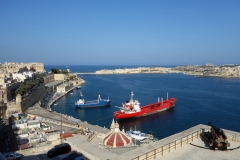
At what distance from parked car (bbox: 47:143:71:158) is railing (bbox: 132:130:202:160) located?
450 cm

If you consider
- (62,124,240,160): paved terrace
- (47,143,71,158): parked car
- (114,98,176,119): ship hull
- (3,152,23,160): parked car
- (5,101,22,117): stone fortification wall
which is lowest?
(114,98,176,119): ship hull

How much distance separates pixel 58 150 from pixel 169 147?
467 centimetres

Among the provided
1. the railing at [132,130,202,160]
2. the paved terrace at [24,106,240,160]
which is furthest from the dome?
the railing at [132,130,202,160]

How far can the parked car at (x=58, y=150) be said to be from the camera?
8547mm

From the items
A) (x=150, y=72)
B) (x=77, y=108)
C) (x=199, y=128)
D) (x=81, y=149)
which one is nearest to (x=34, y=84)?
(x=77, y=108)

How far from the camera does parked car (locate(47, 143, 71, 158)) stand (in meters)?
8.55

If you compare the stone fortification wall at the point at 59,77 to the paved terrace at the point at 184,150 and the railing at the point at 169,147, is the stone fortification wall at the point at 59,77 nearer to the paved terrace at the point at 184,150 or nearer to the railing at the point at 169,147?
the paved terrace at the point at 184,150

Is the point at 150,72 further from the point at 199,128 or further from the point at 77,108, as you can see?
the point at 199,128

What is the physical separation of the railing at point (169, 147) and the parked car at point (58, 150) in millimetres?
4496

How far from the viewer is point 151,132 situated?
2423 cm

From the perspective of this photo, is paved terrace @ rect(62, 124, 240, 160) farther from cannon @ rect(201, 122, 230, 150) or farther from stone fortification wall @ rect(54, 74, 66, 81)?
stone fortification wall @ rect(54, 74, 66, 81)

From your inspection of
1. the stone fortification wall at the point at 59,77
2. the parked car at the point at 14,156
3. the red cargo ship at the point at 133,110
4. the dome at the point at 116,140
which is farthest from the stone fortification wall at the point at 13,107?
the stone fortification wall at the point at 59,77

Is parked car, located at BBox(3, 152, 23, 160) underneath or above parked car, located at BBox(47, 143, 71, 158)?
underneath

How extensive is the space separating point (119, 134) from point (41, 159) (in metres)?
5.03
